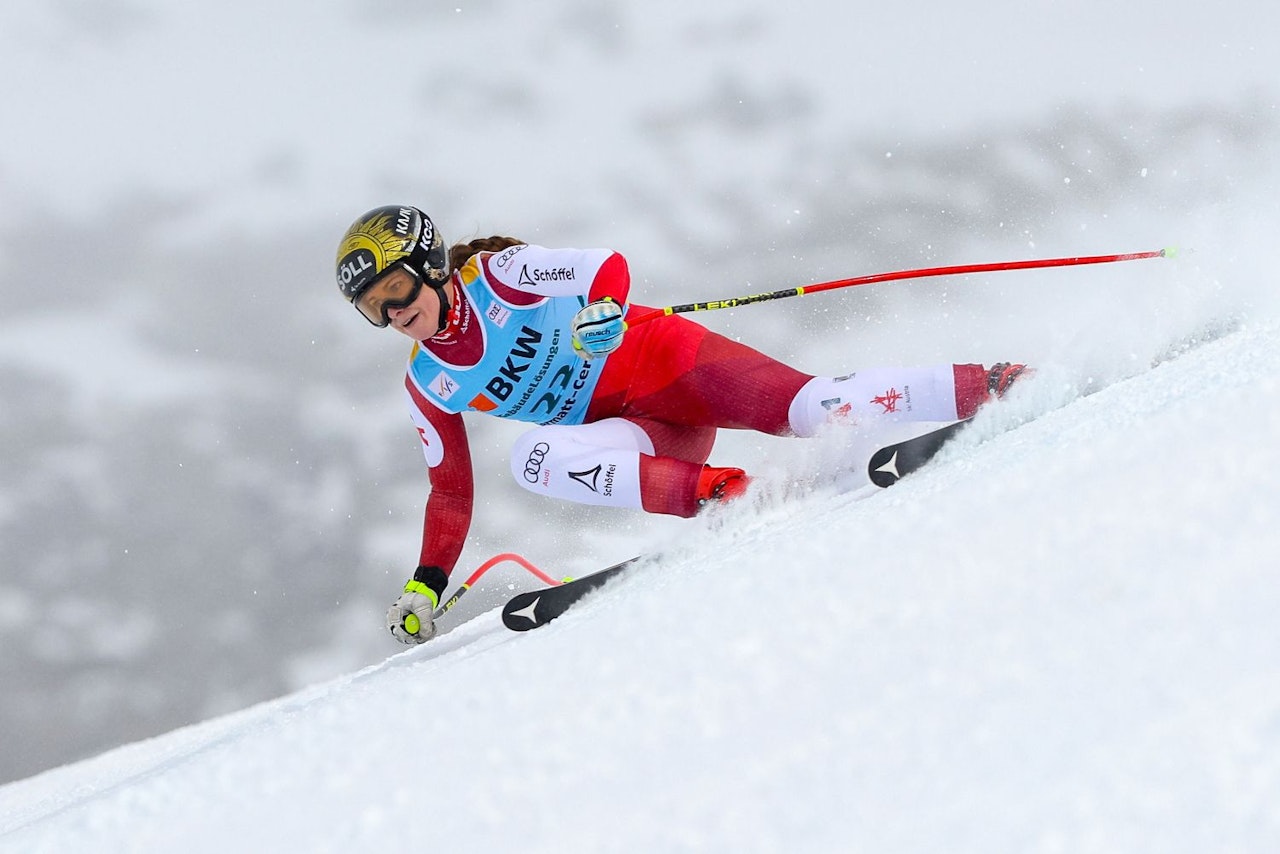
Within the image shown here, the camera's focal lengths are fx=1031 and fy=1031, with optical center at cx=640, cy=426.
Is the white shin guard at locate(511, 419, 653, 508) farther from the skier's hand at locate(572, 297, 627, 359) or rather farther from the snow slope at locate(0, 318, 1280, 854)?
the snow slope at locate(0, 318, 1280, 854)

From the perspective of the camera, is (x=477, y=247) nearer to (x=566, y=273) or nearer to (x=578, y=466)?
(x=566, y=273)

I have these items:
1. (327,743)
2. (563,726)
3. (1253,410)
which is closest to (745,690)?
(563,726)

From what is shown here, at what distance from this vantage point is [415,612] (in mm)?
3941

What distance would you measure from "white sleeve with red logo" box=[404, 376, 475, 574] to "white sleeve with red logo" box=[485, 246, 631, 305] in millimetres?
664

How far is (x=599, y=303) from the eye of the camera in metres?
3.44

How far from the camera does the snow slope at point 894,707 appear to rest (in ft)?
3.13

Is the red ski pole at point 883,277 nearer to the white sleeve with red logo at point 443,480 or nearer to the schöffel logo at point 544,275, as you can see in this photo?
the schöffel logo at point 544,275

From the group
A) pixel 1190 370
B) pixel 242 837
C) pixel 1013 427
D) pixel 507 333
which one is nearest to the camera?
pixel 242 837

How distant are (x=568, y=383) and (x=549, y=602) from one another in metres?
1.01

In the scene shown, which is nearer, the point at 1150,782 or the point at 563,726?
the point at 1150,782

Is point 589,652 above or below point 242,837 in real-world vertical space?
above

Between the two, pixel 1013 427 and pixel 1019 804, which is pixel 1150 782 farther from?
pixel 1013 427

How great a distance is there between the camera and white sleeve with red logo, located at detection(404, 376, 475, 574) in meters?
4.14

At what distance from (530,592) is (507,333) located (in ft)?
3.38
